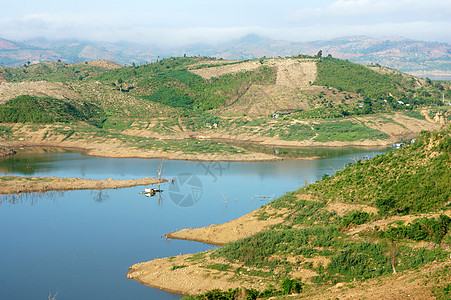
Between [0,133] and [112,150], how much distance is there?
27.3 meters

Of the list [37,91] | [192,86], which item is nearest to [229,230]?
[37,91]

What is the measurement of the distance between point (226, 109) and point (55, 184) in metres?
71.9

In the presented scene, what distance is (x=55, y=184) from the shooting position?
70375mm

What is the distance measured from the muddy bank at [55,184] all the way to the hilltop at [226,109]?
22.9 meters

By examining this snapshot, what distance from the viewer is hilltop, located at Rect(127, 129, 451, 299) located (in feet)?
99.6

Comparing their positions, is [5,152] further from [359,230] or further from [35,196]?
[359,230]

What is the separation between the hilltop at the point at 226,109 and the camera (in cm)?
10919

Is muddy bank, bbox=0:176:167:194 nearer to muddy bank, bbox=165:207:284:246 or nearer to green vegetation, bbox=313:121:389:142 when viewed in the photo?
muddy bank, bbox=165:207:284:246

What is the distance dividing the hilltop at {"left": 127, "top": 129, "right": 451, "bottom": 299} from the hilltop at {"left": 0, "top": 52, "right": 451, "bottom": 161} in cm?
4608

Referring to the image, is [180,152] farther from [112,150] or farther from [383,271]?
[383,271]

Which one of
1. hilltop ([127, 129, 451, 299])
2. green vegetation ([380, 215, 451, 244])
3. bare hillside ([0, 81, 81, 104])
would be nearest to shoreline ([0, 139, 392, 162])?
bare hillside ([0, 81, 81, 104])

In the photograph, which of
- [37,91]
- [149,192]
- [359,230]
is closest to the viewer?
[359,230]

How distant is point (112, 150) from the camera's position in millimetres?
100500

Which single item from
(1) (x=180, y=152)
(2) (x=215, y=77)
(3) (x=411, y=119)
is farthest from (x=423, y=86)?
(1) (x=180, y=152)
